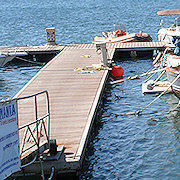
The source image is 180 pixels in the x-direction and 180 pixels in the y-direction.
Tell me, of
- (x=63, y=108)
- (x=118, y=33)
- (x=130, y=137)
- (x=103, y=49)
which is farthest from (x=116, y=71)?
(x=118, y=33)

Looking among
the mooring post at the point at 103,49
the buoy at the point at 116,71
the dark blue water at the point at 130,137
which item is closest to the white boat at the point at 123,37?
the dark blue water at the point at 130,137

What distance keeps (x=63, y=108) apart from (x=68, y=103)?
0.51 meters

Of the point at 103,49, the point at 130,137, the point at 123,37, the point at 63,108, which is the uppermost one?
the point at 103,49

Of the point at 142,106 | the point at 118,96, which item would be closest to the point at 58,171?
the point at 142,106

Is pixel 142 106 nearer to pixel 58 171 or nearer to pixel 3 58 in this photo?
pixel 58 171

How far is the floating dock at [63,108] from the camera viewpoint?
913 cm

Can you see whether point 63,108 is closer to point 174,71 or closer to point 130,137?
point 130,137

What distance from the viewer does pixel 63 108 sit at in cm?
1262

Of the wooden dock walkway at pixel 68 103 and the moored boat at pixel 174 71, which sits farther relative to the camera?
the moored boat at pixel 174 71

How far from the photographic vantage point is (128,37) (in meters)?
25.2

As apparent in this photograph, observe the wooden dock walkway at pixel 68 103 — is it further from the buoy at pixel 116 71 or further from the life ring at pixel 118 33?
the life ring at pixel 118 33

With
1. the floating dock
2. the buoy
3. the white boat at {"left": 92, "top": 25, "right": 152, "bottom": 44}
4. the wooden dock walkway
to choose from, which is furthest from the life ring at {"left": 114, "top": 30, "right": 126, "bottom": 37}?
the buoy

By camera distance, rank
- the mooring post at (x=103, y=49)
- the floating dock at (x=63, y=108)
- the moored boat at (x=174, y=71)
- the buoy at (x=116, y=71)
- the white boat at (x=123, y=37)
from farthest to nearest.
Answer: the white boat at (x=123, y=37) → the buoy at (x=116, y=71) → the mooring post at (x=103, y=49) → the moored boat at (x=174, y=71) → the floating dock at (x=63, y=108)

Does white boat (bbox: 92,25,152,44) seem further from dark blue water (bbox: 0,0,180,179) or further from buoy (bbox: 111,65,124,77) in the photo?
buoy (bbox: 111,65,124,77)
